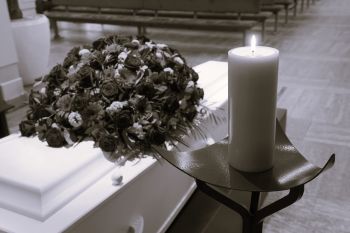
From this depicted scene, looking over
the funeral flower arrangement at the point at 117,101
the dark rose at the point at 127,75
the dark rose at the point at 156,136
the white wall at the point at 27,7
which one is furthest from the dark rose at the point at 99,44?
the white wall at the point at 27,7

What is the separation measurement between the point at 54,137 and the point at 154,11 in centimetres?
530

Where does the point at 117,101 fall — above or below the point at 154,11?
above

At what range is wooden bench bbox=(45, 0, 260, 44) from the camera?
5.22 metres

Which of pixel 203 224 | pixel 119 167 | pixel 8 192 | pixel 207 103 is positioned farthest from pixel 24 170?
pixel 207 103

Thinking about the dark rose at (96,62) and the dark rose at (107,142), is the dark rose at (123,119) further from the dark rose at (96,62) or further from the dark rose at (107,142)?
the dark rose at (96,62)

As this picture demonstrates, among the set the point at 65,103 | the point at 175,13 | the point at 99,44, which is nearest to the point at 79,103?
the point at 65,103

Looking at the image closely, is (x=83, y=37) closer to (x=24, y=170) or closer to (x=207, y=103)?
(x=207, y=103)

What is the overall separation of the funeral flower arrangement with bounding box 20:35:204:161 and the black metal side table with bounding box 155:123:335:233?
1.92 ft

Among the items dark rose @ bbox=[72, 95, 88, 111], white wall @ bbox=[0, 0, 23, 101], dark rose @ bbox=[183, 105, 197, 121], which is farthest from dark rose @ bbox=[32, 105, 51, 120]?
white wall @ bbox=[0, 0, 23, 101]

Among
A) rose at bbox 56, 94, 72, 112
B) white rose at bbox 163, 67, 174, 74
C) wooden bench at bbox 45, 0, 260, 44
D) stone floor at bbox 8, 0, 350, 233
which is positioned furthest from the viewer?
wooden bench at bbox 45, 0, 260, 44

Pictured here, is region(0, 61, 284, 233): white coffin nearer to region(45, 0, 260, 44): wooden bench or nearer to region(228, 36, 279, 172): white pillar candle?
region(228, 36, 279, 172): white pillar candle

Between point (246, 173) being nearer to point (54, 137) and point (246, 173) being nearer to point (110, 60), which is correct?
point (54, 137)

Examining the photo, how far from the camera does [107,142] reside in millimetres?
1240

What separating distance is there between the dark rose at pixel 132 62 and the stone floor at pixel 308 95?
538 millimetres
